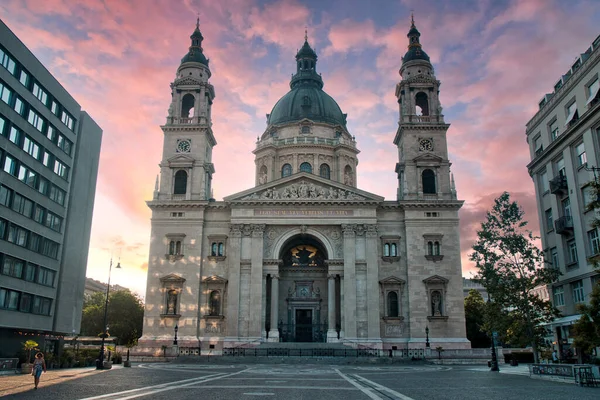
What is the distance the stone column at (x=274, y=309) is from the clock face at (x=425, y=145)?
20.3 metres

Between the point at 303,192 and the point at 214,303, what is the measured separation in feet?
45.3

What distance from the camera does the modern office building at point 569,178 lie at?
31.0 m

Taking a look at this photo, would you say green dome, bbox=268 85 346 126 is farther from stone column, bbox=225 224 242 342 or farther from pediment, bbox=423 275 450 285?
pediment, bbox=423 275 450 285

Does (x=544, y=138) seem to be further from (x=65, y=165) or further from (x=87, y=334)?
(x=87, y=334)

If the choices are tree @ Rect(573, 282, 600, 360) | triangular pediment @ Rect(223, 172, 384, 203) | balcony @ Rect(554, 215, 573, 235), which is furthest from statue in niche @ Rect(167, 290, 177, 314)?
tree @ Rect(573, 282, 600, 360)

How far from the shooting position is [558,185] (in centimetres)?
3469

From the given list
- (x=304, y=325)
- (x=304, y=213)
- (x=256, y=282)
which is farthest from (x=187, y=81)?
(x=304, y=325)

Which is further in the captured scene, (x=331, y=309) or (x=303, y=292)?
(x=303, y=292)

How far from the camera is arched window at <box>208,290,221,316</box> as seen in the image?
5148 centimetres

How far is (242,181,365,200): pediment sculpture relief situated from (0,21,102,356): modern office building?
51.8 ft

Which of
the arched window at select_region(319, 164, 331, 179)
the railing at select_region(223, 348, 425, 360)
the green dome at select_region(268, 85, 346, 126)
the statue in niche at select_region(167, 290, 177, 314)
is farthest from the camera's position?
the green dome at select_region(268, 85, 346, 126)

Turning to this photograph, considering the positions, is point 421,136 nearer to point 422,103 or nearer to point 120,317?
point 422,103

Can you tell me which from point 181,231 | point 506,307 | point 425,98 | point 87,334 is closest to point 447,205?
point 425,98

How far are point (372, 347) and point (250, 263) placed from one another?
13684 mm
